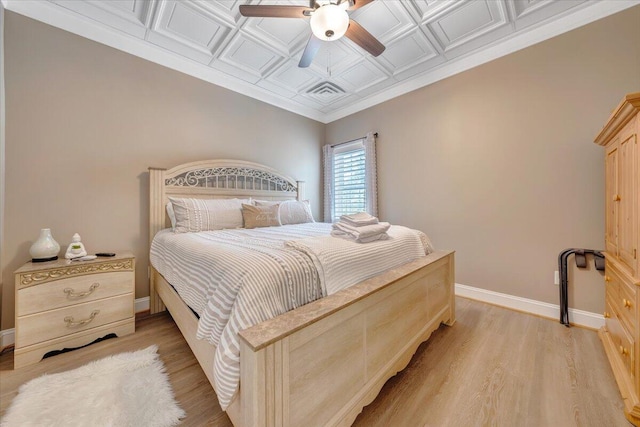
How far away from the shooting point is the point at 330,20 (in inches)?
64.1

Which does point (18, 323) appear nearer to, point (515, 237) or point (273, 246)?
point (273, 246)

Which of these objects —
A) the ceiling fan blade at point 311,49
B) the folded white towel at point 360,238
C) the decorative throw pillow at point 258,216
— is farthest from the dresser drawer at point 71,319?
the ceiling fan blade at point 311,49

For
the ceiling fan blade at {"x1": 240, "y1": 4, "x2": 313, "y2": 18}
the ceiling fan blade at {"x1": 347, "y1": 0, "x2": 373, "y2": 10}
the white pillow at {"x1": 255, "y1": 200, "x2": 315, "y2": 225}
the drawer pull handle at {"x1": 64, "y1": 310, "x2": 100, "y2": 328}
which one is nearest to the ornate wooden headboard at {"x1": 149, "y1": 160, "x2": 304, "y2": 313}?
the white pillow at {"x1": 255, "y1": 200, "x2": 315, "y2": 225}

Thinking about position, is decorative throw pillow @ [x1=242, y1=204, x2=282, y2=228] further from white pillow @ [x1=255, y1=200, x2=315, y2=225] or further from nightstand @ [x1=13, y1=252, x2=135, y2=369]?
nightstand @ [x1=13, y1=252, x2=135, y2=369]

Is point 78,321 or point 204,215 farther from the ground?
point 204,215

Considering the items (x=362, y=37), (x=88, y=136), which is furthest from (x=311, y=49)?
(x=88, y=136)

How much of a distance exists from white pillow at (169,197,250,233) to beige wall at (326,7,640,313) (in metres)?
2.30

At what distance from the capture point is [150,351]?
1.78 m

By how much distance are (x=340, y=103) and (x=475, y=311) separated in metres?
3.48

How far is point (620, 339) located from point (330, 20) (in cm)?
277

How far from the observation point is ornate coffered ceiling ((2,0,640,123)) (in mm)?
2113

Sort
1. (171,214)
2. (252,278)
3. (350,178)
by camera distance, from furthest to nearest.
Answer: (350,178), (171,214), (252,278)

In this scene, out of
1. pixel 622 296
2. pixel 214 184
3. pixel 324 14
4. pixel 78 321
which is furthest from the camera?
pixel 214 184

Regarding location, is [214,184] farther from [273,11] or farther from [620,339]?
[620,339]
